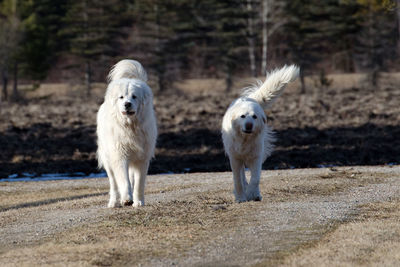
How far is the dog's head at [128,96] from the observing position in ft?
33.9

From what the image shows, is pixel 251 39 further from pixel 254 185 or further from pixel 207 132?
pixel 254 185

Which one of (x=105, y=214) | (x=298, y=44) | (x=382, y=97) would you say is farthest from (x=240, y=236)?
(x=298, y=44)

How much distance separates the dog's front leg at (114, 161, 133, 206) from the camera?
1055 cm

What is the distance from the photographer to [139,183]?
10.8 metres

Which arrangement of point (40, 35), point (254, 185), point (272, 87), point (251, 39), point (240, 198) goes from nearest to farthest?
1. point (254, 185)
2. point (240, 198)
3. point (272, 87)
4. point (251, 39)
5. point (40, 35)

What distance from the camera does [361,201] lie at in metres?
11.3

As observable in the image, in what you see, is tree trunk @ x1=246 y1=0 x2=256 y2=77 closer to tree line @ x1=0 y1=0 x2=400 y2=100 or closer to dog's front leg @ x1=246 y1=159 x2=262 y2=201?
tree line @ x1=0 y1=0 x2=400 y2=100

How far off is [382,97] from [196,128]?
552 inches

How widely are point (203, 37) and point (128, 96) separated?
46.5 m

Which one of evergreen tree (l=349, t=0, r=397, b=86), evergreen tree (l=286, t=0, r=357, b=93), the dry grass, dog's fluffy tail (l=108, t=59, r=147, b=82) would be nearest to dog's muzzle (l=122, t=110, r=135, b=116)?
dog's fluffy tail (l=108, t=59, r=147, b=82)

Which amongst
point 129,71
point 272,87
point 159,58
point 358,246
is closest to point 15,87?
point 159,58

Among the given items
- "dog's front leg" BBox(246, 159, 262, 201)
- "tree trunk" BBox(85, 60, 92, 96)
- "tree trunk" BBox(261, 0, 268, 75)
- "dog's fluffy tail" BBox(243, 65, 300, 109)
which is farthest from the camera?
"tree trunk" BBox(85, 60, 92, 96)

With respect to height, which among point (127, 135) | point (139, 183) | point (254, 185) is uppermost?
point (127, 135)

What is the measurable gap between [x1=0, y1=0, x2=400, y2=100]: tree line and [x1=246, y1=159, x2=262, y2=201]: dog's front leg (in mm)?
40196
